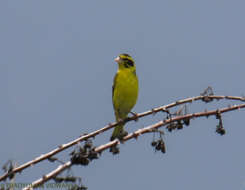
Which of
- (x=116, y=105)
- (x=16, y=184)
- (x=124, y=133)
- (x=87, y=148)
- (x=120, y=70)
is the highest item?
(x=120, y=70)

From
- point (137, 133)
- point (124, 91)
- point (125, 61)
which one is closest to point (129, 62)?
point (125, 61)

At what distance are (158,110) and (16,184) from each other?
75.2 inches

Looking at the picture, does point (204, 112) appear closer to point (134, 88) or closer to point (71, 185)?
point (71, 185)

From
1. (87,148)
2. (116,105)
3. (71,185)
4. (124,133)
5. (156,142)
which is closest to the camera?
(71,185)

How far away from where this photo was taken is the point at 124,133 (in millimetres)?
3828

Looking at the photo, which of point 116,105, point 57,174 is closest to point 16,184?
point 57,174

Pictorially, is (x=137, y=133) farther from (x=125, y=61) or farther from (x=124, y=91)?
(x=125, y=61)

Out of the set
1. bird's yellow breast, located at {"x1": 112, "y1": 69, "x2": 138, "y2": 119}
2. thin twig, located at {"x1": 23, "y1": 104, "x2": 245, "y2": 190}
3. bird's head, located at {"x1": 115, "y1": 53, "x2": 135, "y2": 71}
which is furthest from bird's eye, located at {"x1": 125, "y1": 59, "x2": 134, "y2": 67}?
thin twig, located at {"x1": 23, "y1": 104, "x2": 245, "y2": 190}

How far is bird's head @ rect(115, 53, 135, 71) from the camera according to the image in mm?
9244

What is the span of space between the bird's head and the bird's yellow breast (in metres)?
0.33

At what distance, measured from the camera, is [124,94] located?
8594 mm

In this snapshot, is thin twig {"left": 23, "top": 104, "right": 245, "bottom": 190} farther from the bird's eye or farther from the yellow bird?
the bird's eye

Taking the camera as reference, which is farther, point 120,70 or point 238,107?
point 120,70

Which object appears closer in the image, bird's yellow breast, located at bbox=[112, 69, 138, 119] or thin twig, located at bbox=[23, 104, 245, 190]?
thin twig, located at bbox=[23, 104, 245, 190]
